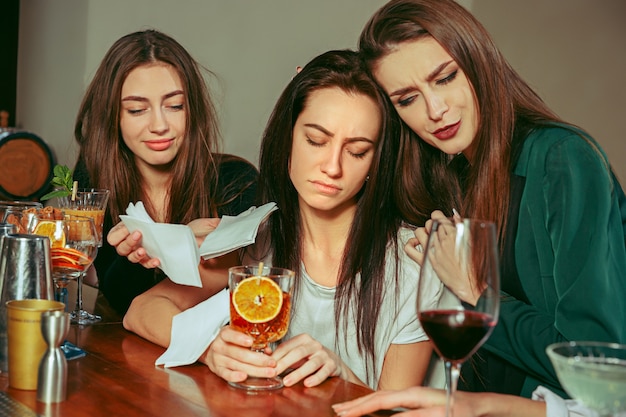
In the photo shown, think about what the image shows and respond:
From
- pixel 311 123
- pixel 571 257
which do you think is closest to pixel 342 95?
pixel 311 123

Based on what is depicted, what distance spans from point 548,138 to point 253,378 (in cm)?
86

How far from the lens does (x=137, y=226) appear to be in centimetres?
184

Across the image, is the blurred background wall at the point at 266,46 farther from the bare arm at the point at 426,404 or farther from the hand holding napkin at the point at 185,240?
the bare arm at the point at 426,404

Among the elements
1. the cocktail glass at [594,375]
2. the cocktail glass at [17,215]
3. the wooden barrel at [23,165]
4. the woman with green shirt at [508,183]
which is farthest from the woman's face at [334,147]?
the wooden barrel at [23,165]

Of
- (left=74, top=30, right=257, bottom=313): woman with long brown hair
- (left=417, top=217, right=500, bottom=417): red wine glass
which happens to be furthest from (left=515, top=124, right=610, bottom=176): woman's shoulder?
(left=74, top=30, right=257, bottom=313): woman with long brown hair

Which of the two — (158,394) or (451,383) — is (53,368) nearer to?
(158,394)

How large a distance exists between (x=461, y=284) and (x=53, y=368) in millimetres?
694

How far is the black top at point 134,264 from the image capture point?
94.1 inches

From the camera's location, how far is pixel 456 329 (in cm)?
101

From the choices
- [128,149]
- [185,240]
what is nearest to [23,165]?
[128,149]

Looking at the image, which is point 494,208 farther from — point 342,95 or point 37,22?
point 37,22

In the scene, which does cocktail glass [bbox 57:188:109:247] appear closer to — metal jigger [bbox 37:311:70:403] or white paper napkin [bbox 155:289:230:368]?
white paper napkin [bbox 155:289:230:368]

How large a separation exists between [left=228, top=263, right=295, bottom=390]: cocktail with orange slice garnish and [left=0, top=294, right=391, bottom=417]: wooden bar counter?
0.06 metres

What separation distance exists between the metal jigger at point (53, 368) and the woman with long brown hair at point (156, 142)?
53.9 inches
